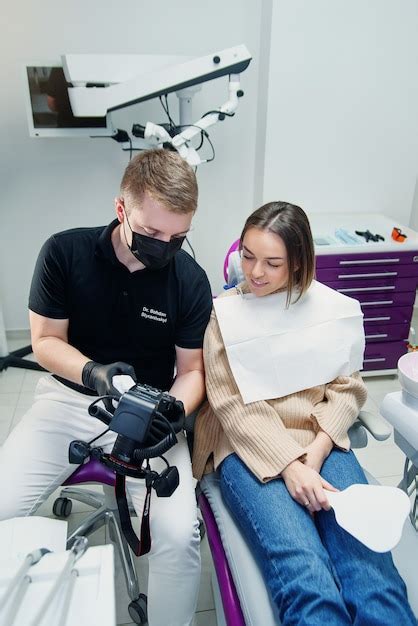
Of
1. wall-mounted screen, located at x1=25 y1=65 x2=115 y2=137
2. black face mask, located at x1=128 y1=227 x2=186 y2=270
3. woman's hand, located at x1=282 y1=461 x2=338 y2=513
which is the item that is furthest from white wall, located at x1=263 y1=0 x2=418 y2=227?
woman's hand, located at x1=282 y1=461 x2=338 y2=513

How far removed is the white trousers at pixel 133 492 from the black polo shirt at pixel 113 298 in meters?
0.20

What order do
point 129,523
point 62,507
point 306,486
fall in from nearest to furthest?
1. point 306,486
2. point 129,523
3. point 62,507

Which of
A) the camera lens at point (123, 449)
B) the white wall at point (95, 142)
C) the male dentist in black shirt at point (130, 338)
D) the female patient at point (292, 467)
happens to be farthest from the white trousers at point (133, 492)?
the white wall at point (95, 142)

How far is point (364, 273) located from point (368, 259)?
7 cm

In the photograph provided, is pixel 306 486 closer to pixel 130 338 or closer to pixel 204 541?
pixel 130 338

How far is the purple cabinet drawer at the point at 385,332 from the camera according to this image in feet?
8.43

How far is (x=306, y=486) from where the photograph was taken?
1128 mm

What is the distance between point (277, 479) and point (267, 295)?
0.48 meters

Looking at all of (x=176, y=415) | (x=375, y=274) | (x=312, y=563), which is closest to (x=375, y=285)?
(x=375, y=274)

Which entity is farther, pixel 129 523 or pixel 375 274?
pixel 375 274

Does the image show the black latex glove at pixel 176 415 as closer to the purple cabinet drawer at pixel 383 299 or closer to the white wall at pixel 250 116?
the purple cabinet drawer at pixel 383 299

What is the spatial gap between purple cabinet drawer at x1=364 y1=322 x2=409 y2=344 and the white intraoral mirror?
4.99ft

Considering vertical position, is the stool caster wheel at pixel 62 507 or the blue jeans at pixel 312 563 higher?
the blue jeans at pixel 312 563

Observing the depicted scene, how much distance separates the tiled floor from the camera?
1.53 metres
